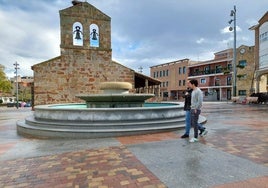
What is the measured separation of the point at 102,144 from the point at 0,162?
2091 millimetres

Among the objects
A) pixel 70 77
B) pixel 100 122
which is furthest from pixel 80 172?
pixel 70 77

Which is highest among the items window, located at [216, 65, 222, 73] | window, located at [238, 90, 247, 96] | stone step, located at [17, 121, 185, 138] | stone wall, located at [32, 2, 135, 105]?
window, located at [216, 65, 222, 73]

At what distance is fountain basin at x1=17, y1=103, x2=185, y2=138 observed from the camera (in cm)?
549

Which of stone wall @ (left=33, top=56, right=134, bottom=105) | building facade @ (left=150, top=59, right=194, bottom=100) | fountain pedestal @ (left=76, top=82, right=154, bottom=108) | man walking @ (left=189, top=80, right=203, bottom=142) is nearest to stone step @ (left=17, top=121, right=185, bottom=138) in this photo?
man walking @ (left=189, top=80, right=203, bottom=142)

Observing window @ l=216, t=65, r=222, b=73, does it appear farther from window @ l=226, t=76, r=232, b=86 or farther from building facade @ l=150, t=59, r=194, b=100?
building facade @ l=150, t=59, r=194, b=100

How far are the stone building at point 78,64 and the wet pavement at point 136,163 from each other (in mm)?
8672

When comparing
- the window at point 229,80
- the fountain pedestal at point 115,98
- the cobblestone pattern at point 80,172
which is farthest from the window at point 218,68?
the cobblestone pattern at point 80,172

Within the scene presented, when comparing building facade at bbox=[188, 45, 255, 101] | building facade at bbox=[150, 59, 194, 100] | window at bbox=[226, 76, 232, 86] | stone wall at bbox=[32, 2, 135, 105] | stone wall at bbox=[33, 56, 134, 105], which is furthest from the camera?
building facade at bbox=[150, 59, 194, 100]

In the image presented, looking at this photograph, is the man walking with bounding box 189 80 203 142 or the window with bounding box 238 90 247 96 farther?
the window with bounding box 238 90 247 96

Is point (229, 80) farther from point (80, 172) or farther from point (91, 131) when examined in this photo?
point (80, 172)

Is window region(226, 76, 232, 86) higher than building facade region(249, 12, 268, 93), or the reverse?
building facade region(249, 12, 268, 93)

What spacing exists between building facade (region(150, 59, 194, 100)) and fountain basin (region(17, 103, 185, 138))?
130ft

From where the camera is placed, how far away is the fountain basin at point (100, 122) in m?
5.49

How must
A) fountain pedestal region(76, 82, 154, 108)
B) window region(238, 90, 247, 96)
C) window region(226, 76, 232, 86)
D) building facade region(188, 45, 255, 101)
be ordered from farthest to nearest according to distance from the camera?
window region(226, 76, 232, 86) < window region(238, 90, 247, 96) < building facade region(188, 45, 255, 101) < fountain pedestal region(76, 82, 154, 108)
